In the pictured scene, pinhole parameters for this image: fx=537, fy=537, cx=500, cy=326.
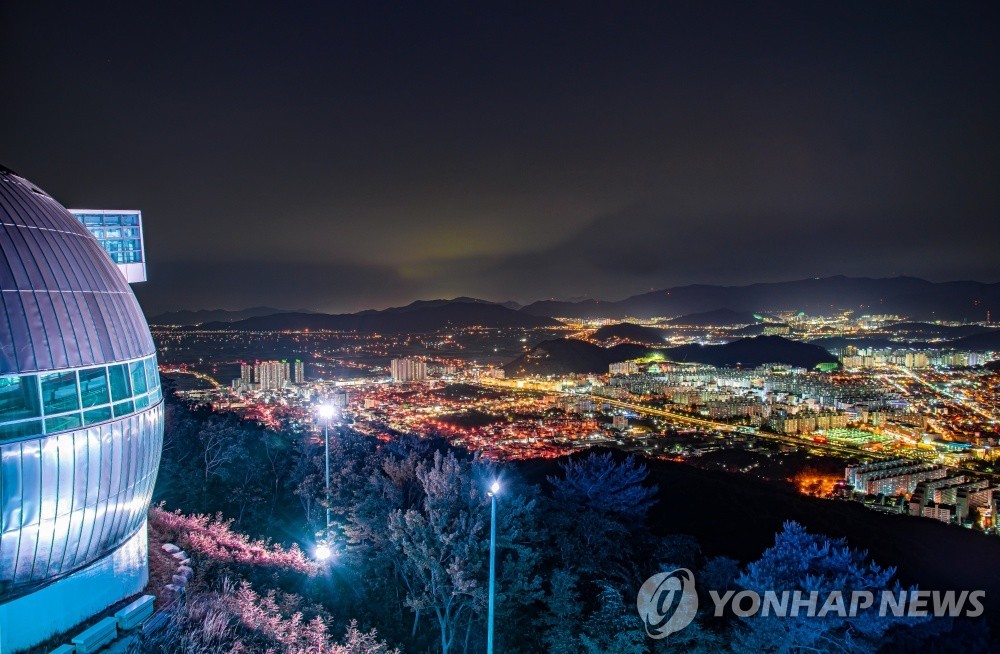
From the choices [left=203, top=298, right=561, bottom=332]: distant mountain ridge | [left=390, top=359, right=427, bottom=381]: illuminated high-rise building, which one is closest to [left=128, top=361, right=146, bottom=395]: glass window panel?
[left=390, top=359, right=427, bottom=381]: illuminated high-rise building

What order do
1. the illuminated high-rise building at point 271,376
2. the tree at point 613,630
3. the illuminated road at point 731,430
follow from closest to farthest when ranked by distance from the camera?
the tree at point 613,630
the illuminated road at point 731,430
the illuminated high-rise building at point 271,376

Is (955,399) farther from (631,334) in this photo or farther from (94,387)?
(94,387)

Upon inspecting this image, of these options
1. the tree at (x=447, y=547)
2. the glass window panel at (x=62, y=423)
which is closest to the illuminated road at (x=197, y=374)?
the tree at (x=447, y=547)

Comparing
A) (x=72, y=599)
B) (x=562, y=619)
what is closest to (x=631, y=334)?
(x=562, y=619)

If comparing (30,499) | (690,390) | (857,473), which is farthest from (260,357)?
(30,499)

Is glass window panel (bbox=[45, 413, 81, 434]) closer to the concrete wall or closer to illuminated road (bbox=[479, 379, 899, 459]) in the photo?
the concrete wall

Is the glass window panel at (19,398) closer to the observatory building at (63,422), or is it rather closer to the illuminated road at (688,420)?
the observatory building at (63,422)
